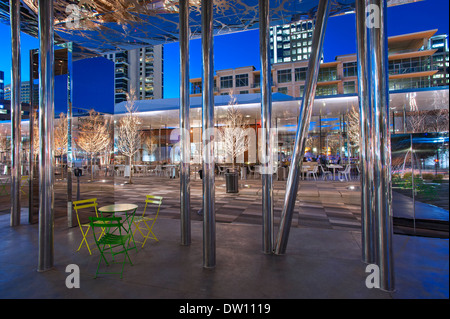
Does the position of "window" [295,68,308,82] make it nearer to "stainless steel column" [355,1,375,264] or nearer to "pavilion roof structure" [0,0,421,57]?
"pavilion roof structure" [0,0,421,57]

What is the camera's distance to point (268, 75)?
3736mm

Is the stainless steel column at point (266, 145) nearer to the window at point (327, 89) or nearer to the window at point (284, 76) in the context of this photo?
the window at point (327, 89)

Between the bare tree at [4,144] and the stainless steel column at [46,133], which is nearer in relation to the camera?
the stainless steel column at [46,133]

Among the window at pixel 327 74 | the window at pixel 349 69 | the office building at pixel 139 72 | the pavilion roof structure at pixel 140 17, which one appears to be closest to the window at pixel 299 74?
the window at pixel 327 74

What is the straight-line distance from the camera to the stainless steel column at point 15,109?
4.95 metres

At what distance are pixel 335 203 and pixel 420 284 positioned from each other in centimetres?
591

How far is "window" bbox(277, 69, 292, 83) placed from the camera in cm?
4641

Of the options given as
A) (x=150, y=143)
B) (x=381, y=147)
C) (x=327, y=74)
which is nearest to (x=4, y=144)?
(x=150, y=143)

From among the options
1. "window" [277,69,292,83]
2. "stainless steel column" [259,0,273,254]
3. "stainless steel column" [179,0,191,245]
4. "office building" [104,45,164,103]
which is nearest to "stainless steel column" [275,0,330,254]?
"stainless steel column" [259,0,273,254]

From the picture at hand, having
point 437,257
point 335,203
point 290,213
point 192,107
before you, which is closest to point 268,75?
point 290,213

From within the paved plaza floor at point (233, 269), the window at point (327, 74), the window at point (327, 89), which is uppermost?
the window at point (327, 74)

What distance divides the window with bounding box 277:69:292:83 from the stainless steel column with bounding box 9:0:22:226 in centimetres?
4558

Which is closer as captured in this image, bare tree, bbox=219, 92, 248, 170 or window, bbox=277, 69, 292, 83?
bare tree, bbox=219, 92, 248, 170

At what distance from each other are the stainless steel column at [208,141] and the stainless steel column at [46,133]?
1.90 meters
